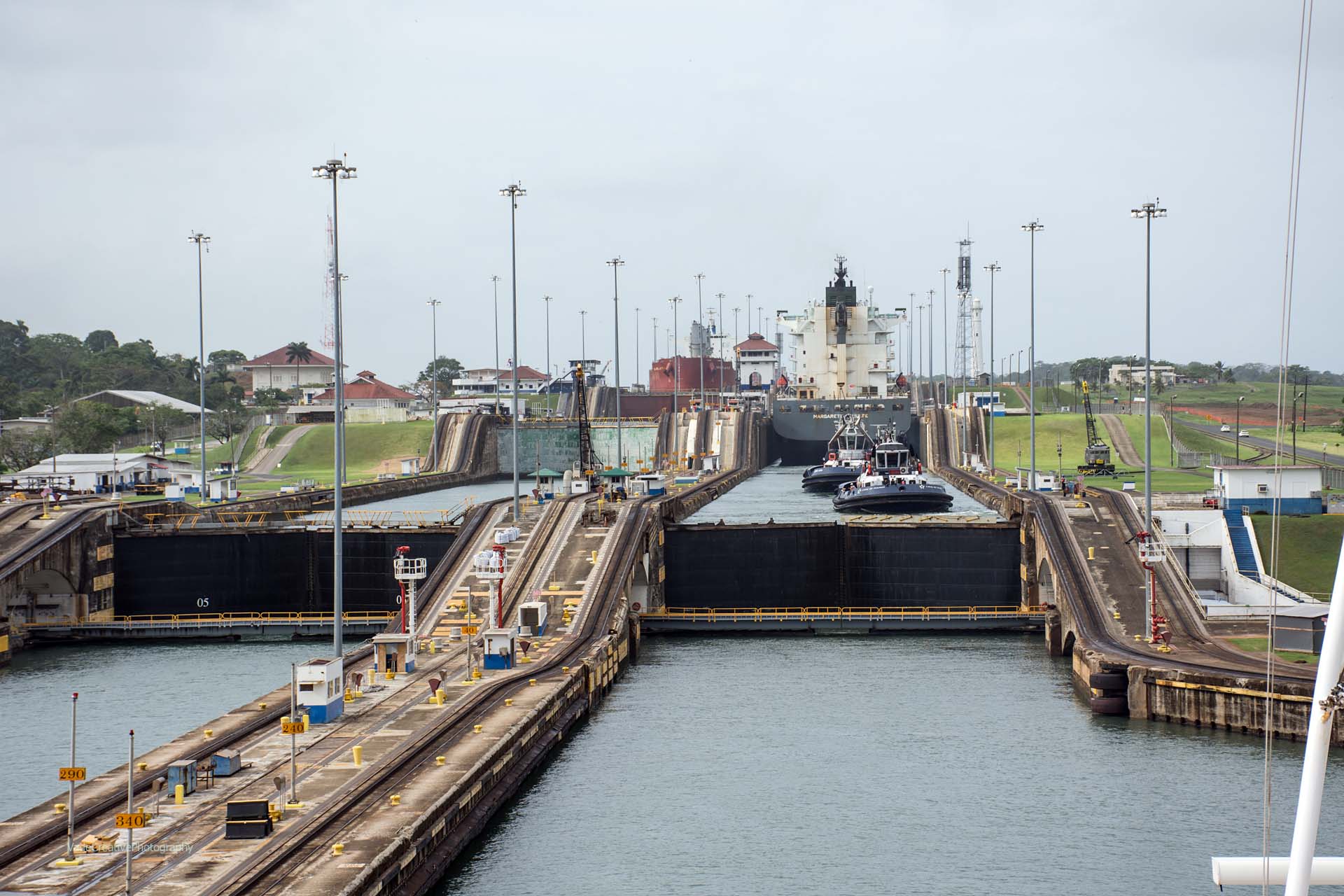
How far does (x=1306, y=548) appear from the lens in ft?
227

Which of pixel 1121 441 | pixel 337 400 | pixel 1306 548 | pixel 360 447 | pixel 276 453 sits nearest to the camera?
pixel 337 400

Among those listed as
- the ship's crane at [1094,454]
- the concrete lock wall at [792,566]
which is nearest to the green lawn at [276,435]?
the ship's crane at [1094,454]

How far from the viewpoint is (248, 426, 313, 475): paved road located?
484 ft

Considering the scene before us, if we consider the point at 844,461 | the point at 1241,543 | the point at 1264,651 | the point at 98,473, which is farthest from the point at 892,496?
the point at 98,473

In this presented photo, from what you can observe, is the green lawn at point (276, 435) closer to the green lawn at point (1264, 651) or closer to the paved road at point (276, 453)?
the paved road at point (276, 453)

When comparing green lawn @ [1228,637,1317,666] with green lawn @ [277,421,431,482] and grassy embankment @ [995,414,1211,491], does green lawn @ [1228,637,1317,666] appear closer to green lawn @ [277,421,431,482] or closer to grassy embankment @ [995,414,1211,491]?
grassy embankment @ [995,414,1211,491]

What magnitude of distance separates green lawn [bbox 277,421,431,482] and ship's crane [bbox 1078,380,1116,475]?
66195 mm

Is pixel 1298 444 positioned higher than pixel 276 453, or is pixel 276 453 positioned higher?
pixel 1298 444

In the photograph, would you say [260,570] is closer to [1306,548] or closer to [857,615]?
[857,615]

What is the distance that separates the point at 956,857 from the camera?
3562cm

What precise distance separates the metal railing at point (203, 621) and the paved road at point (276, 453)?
71.5m

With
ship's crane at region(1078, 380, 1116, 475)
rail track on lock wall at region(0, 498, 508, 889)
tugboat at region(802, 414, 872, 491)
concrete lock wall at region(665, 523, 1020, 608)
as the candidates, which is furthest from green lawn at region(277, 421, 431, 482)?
rail track on lock wall at region(0, 498, 508, 889)

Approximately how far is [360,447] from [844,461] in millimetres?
53773

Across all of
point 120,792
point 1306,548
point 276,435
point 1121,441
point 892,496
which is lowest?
point 120,792
